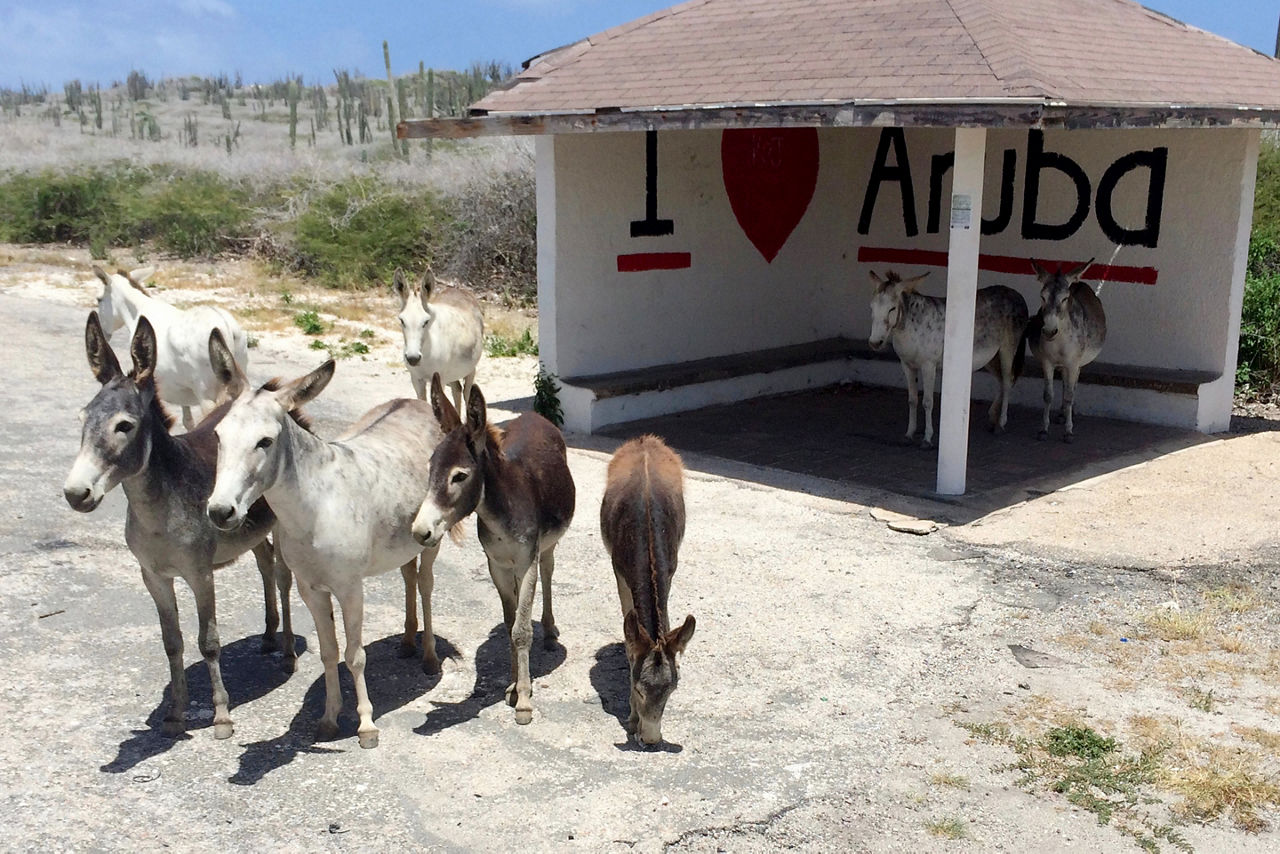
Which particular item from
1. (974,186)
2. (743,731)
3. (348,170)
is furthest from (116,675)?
(348,170)

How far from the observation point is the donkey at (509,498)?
498 centimetres

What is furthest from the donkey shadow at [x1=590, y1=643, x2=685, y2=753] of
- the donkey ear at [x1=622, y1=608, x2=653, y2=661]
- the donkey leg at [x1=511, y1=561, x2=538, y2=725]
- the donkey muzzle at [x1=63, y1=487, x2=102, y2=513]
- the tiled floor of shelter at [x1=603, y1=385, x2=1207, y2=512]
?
the tiled floor of shelter at [x1=603, y1=385, x2=1207, y2=512]

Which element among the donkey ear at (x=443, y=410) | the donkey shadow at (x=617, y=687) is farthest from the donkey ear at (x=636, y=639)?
the donkey ear at (x=443, y=410)

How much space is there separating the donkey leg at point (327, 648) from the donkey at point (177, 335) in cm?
409

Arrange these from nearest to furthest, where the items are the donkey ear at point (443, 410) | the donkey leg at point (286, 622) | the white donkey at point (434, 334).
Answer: the donkey ear at point (443, 410), the donkey leg at point (286, 622), the white donkey at point (434, 334)

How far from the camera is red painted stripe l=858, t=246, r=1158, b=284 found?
12.0 meters

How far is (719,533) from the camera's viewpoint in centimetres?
834

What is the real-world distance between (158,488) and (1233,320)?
32.9 ft

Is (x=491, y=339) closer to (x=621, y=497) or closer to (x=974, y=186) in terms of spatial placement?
(x=974, y=186)

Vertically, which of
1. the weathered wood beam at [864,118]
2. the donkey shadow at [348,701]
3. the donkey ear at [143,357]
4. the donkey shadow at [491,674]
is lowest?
the donkey shadow at [491,674]

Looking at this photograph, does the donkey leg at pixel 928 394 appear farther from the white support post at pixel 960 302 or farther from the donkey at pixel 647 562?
the donkey at pixel 647 562

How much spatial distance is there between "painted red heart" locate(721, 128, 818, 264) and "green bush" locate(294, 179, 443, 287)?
9.65 meters

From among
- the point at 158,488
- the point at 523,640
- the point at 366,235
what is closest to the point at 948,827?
the point at 523,640

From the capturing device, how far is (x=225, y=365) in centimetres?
479
